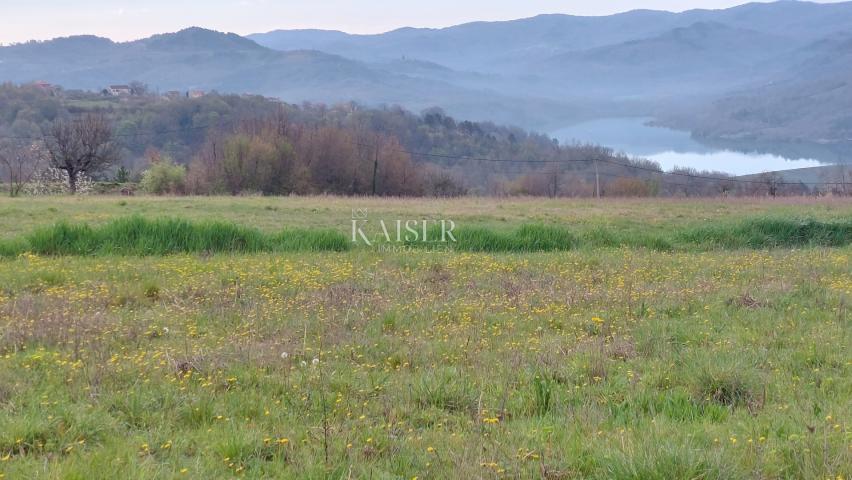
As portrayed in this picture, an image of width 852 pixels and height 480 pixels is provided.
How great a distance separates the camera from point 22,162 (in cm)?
4403

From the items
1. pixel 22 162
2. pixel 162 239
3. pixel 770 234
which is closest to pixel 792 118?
pixel 22 162

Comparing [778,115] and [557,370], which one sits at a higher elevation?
[778,115]

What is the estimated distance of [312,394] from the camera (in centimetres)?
504

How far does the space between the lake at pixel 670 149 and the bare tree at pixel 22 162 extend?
72.5 m

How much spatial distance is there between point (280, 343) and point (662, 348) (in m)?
3.53

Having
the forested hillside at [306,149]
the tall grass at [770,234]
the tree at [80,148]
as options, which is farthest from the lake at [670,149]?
the tall grass at [770,234]

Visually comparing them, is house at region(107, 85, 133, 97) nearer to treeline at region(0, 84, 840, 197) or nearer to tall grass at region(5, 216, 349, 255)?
treeline at region(0, 84, 840, 197)

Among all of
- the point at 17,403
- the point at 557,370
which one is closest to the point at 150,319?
the point at 17,403

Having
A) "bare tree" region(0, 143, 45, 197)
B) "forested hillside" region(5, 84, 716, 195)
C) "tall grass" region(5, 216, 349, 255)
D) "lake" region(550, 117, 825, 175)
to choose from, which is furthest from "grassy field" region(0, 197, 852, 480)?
"lake" region(550, 117, 825, 175)

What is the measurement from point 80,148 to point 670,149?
11549 centimetres

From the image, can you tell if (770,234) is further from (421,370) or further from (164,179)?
(164,179)

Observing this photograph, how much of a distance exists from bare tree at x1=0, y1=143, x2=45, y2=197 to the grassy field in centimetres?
3235

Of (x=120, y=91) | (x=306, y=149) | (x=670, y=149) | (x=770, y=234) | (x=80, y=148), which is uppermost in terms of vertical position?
(x=120, y=91)

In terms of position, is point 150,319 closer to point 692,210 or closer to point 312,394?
point 312,394
